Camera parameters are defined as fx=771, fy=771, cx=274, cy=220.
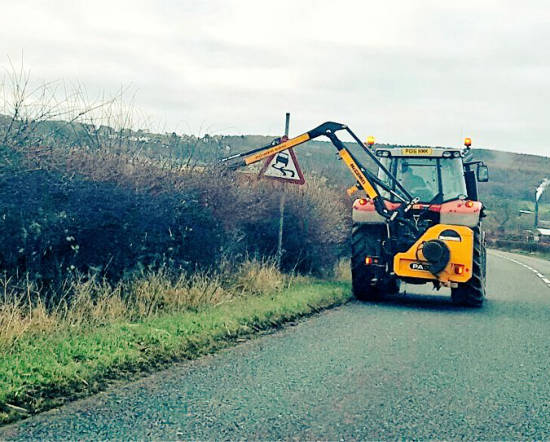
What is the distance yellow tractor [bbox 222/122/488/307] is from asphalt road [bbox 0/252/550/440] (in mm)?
2648

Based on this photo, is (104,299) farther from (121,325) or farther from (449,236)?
(449,236)

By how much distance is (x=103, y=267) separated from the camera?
402 inches

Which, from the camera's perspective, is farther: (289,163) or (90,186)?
(289,163)

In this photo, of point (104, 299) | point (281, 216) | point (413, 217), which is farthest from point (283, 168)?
point (104, 299)

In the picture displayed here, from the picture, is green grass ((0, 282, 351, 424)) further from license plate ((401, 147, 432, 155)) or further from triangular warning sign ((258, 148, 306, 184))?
license plate ((401, 147, 432, 155))

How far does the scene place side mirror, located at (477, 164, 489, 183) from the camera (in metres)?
14.2

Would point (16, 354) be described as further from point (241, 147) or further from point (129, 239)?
point (241, 147)

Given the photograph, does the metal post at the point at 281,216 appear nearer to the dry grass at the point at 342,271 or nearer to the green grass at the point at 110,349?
the dry grass at the point at 342,271

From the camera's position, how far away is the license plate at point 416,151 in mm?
14523

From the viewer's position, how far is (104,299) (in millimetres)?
9258

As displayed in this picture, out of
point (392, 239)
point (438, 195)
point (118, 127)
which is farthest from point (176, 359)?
point (438, 195)

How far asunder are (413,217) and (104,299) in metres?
6.55

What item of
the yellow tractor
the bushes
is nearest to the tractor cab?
the yellow tractor

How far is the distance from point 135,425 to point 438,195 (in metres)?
10.0
